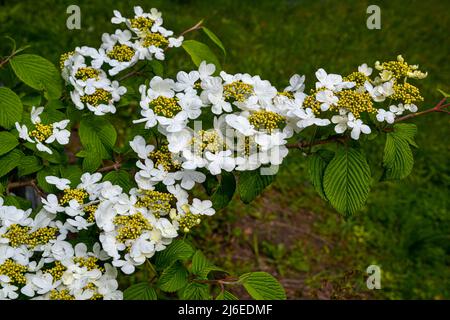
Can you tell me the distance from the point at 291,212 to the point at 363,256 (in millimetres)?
442

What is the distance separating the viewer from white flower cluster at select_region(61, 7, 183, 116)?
4.23ft

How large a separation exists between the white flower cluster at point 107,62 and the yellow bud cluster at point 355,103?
0.49 metres

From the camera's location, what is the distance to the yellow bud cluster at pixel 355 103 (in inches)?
45.6

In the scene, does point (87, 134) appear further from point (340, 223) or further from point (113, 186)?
point (340, 223)

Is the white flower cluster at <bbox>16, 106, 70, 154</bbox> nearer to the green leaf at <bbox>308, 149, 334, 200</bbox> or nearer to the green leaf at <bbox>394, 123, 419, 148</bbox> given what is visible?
the green leaf at <bbox>308, 149, 334, 200</bbox>

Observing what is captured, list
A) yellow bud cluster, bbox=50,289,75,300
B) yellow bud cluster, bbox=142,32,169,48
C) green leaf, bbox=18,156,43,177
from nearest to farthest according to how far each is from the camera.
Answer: yellow bud cluster, bbox=50,289,75,300 < green leaf, bbox=18,156,43,177 < yellow bud cluster, bbox=142,32,169,48

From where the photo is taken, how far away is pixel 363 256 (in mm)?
2752

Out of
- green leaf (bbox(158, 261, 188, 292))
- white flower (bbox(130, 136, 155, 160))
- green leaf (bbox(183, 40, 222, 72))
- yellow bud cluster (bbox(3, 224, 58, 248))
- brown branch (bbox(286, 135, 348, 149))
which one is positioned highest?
green leaf (bbox(183, 40, 222, 72))

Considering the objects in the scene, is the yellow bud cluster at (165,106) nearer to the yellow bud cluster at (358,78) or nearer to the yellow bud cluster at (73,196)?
the yellow bud cluster at (73,196)

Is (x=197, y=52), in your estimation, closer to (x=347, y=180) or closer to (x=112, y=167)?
(x=112, y=167)

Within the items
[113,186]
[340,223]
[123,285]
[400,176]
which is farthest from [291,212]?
[113,186]

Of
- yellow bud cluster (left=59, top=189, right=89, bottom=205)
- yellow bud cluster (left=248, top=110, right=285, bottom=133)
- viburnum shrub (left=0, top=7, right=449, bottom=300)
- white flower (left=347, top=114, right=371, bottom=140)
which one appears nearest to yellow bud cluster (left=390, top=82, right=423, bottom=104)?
viburnum shrub (left=0, top=7, right=449, bottom=300)

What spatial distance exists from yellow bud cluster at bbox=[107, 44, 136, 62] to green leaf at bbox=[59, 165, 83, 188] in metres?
0.31
